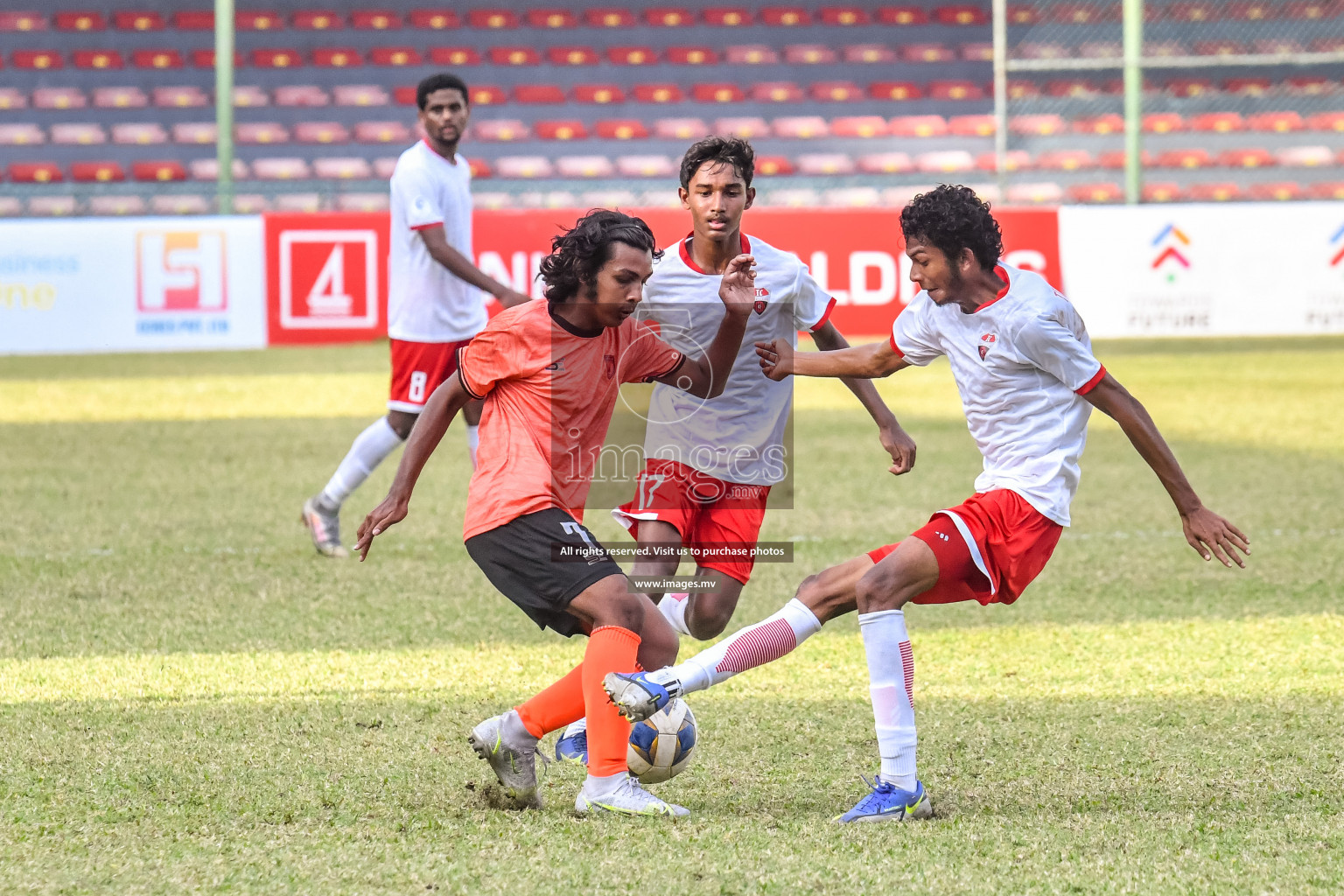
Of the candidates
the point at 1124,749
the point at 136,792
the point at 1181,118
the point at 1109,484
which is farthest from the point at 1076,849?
the point at 1181,118

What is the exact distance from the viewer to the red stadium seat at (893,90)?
78.5 feet

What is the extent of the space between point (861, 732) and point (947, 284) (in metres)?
1.26

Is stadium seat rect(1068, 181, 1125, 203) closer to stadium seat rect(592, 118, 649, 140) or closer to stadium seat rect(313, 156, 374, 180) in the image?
stadium seat rect(592, 118, 649, 140)

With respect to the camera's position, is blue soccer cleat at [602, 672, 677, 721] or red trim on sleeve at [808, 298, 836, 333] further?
red trim on sleeve at [808, 298, 836, 333]

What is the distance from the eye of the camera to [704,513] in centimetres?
443

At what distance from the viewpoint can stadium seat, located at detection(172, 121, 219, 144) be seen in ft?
74.9

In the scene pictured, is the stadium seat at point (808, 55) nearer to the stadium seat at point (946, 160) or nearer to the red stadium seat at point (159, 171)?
the stadium seat at point (946, 160)

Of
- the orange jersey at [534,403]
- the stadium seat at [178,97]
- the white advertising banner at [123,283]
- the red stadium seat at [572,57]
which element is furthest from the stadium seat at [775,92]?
the orange jersey at [534,403]

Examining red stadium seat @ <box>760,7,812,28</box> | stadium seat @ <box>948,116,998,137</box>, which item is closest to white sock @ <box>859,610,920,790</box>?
stadium seat @ <box>948,116,998,137</box>

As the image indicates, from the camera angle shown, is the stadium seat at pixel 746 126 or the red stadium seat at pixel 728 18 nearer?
the stadium seat at pixel 746 126

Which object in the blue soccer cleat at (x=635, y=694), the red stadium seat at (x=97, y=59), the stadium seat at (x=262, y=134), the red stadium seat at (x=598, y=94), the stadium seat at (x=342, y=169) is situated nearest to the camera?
the blue soccer cleat at (x=635, y=694)

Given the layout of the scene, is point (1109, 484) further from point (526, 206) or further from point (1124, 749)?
point (526, 206)

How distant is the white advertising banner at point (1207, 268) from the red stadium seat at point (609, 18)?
10452mm

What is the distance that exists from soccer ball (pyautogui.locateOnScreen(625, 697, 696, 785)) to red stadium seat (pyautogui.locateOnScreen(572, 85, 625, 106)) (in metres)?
21.2
